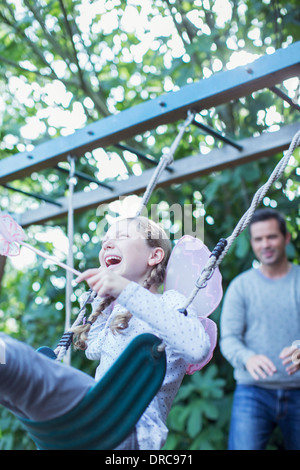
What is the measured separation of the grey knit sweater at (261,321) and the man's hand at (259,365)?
82mm

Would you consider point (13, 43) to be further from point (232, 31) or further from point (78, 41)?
point (232, 31)

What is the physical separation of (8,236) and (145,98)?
224cm

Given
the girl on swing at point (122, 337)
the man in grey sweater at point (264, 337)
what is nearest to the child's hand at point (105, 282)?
the girl on swing at point (122, 337)

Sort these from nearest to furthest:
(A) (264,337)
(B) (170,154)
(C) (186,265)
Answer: (C) (186,265), (B) (170,154), (A) (264,337)

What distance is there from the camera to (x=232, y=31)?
10.1 feet

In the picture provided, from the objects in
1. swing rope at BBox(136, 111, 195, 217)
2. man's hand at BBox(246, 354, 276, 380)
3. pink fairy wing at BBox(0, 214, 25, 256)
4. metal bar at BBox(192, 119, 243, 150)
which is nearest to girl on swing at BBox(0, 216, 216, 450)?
pink fairy wing at BBox(0, 214, 25, 256)

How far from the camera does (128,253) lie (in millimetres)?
1326

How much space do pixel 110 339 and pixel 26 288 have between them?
75.7 inches

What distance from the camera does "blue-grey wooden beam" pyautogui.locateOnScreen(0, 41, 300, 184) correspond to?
1614 millimetres

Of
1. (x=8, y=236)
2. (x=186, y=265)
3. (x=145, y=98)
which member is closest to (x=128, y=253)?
(x=186, y=265)

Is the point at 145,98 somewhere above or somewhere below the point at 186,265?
above

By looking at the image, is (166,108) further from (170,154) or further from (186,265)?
(186,265)

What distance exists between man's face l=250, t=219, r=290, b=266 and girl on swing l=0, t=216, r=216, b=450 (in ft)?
2.82

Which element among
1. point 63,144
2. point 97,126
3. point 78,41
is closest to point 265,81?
point 97,126
